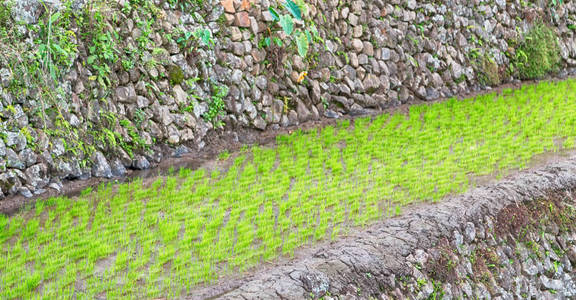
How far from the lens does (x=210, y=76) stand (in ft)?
26.3

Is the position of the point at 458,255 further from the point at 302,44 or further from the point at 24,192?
the point at 24,192

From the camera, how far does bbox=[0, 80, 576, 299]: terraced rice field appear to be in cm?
495

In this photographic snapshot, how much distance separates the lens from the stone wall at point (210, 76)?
640 centimetres

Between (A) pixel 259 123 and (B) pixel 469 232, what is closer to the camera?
(B) pixel 469 232

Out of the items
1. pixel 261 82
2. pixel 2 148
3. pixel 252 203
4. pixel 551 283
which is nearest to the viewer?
pixel 2 148

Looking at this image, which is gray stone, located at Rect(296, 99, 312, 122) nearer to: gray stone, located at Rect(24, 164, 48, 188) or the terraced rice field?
the terraced rice field

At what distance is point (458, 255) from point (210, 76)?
3.88 m

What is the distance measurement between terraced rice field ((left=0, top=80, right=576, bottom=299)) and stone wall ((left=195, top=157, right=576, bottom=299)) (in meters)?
0.36

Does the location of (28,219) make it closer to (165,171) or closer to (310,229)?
(165,171)

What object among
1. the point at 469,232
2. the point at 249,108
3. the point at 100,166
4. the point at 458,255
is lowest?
the point at 458,255

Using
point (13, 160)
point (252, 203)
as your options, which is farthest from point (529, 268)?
point (13, 160)

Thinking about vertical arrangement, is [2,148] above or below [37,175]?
Result: above

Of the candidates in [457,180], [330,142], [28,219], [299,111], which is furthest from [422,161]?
[28,219]

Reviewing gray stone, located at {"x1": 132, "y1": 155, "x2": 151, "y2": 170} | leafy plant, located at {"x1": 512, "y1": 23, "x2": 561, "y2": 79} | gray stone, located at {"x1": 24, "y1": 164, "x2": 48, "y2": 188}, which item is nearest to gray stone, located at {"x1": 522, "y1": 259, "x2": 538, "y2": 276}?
gray stone, located at {"x1": 132, "y1": 155, "x2": 151, "y2": 170}
